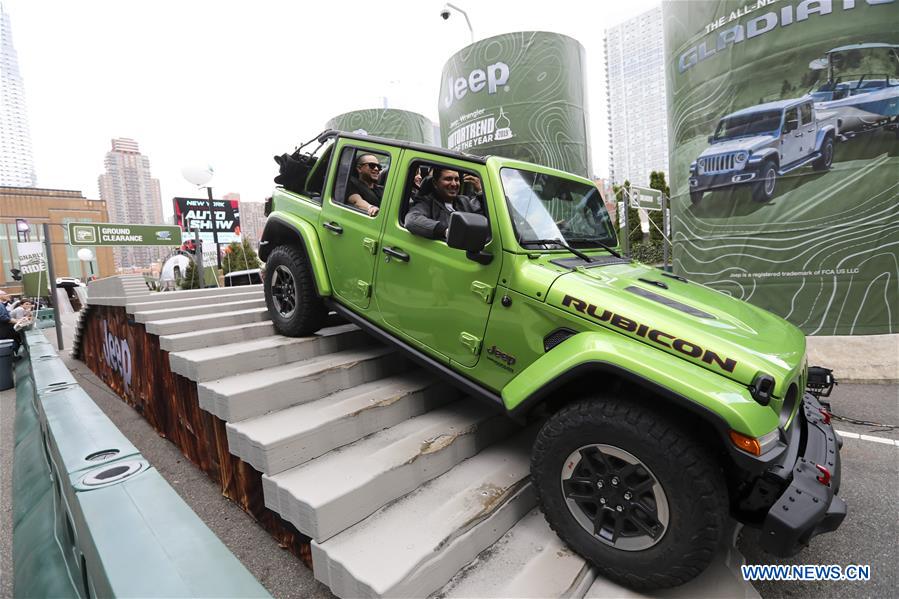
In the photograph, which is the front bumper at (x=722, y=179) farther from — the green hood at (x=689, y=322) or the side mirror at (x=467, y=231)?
the side mirror at (x=467, y=231)

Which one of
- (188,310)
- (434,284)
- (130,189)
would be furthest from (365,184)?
(130,189)

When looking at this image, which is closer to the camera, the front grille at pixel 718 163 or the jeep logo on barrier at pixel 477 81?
the front grille at pixel 718 163

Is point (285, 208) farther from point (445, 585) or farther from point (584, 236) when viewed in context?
point (445, 585)

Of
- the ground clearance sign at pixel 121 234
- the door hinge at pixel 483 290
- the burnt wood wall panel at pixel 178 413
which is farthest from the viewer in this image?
the ground clearance sign at pixel 121 234

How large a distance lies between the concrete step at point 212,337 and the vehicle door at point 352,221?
0.91 m

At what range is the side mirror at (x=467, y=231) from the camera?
2.42 meters

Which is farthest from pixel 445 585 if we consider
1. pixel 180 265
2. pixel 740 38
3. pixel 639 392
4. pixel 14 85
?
pixel 14 85

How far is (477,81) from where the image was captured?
9.09 meters

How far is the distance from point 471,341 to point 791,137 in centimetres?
640

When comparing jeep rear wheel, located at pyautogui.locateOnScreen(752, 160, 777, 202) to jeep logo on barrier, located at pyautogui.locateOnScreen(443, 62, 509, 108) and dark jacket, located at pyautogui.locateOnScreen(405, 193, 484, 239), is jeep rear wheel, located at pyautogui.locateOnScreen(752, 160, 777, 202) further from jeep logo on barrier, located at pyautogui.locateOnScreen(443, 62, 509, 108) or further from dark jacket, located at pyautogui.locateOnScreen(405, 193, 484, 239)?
dark jacket, located at pyautogui.locateOnScreen(405, 193, 484, 239)

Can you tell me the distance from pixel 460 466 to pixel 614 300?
1.49 metres

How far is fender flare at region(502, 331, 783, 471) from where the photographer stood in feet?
5.99

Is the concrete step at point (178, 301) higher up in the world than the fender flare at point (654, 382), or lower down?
higher up

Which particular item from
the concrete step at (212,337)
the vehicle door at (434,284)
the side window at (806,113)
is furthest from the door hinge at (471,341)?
the side window at (806,113)
